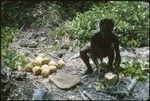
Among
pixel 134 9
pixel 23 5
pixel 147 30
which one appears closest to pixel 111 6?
pixel 134 9

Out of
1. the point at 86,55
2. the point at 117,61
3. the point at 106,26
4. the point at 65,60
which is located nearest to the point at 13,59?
the point at 65,60

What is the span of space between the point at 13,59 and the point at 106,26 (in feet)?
6.65

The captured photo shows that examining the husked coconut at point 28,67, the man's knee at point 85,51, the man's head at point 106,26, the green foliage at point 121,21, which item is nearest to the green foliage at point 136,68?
the man's knee at point 85,51

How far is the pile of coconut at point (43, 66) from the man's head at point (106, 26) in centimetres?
123

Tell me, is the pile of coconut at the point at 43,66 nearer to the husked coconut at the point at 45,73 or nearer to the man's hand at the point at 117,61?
the husked coconut at the point at 45,73

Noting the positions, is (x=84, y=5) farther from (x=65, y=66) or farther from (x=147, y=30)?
(x=65, y=66)

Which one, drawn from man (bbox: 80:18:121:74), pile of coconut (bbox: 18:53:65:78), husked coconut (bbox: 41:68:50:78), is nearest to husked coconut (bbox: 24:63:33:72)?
pile of coconut (bbox: 18:53:65:78)

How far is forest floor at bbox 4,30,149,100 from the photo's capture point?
19.2ft

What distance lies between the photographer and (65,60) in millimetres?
7312

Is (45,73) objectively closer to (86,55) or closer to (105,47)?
(86,55)

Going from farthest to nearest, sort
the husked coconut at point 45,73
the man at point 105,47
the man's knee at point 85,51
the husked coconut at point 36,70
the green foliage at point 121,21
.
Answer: the green foliage at point 121,21
the husked coconut at point 36,70
the husked coconut at point 45,73
the man's knee at point 85,51
the man at point 105,47

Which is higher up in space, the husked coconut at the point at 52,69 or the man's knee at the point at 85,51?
the man's knee at the point at 85,51

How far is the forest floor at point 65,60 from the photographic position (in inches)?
231

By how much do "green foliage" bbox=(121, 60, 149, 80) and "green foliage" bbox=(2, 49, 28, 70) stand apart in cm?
174
